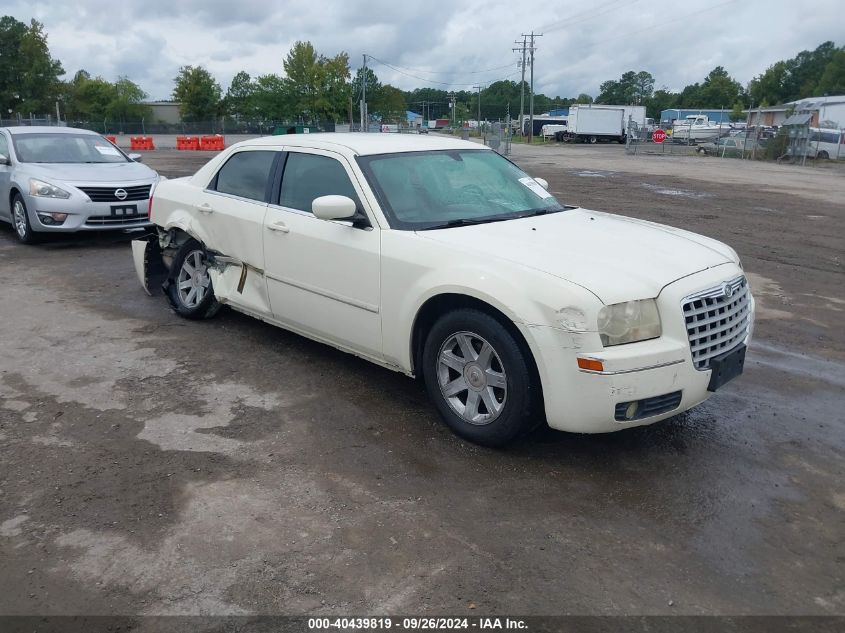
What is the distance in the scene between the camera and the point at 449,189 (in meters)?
4.93

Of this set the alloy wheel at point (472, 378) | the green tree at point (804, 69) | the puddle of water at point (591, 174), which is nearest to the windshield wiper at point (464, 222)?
the alloy wheel at point (472, 378)

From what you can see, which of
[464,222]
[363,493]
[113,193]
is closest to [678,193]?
[113,193]

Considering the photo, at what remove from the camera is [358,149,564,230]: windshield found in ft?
15.2

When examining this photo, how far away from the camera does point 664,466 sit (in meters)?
3.97

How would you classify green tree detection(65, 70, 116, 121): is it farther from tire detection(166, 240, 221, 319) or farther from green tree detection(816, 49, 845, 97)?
green tree detection(816, 49, 845, 97)

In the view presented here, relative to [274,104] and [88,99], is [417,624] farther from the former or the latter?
[88,99]

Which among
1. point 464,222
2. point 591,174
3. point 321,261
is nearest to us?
point 464,222

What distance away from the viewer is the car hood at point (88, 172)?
9.61m

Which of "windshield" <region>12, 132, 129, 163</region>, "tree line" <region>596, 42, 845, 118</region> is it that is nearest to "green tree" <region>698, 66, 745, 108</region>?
"tree line" <region>596, 42, 845, 118</region>

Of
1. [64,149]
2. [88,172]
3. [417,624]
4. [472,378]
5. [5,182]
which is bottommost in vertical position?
[417,624]

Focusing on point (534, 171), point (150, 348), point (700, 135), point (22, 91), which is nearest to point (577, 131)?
point (700, 135)

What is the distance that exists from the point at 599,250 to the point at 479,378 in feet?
3.26

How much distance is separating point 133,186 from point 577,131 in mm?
54210

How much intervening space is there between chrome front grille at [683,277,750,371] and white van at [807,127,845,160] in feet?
108
